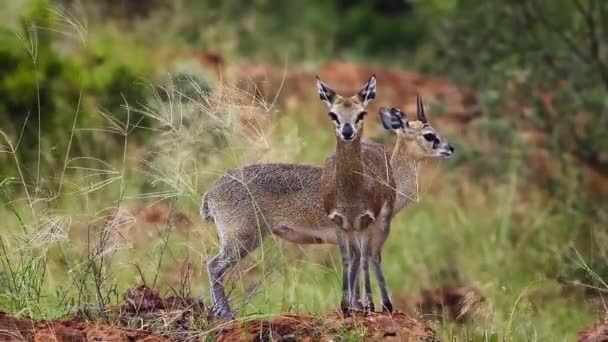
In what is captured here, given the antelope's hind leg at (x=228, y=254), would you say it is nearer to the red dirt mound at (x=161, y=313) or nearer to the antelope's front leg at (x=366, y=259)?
the red dirt mound at (x=161, y=313)

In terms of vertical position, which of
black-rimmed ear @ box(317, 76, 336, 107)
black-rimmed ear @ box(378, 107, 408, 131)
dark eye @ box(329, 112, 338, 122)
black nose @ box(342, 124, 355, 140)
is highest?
black-rimmed ear @ box(317, 76, 336, 107)

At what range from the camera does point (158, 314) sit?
654 centimetres

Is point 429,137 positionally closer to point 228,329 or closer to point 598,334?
point 598,334

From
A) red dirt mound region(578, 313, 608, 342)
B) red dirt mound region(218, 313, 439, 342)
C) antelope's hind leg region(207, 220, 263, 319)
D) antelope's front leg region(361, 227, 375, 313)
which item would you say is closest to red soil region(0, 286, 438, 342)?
red dirt mound region(218, 313, 439, 342)

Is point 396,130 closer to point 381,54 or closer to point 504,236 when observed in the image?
point 504,236

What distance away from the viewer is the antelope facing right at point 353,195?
6656 mm

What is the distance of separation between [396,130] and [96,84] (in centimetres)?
651

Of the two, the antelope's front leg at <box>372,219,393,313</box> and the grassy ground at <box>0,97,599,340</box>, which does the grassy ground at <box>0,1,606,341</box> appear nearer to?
the grassy ground at <box>0,97,599,340</box>

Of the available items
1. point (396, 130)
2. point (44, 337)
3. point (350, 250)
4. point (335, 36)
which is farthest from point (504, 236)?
point (335, 36)

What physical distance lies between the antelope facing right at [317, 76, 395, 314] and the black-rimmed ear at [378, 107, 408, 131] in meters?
0.91

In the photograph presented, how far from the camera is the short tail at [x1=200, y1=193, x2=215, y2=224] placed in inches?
299

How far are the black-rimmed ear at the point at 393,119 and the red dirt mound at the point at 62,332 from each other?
218 cm

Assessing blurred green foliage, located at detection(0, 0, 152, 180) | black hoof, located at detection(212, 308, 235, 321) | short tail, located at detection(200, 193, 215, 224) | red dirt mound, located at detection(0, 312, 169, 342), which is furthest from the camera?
blurred green foliage, located at detection(0, 0, 152, 180)

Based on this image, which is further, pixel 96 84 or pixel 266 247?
pixel 96 84
